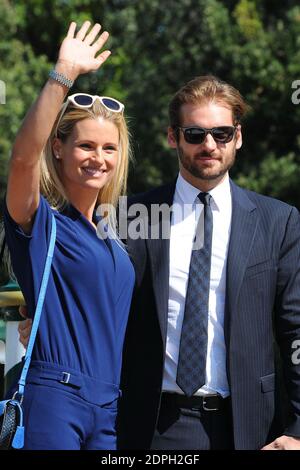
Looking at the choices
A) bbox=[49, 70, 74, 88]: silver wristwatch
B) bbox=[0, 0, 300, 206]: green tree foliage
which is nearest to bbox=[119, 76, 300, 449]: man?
bbox=[49, 70, 74, 88]: silver wristwatch

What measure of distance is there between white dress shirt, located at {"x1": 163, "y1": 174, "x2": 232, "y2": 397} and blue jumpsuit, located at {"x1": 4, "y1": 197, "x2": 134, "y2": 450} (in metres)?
0.38

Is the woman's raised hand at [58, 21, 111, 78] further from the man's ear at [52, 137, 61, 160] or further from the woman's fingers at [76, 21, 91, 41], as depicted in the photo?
the man's ear at [52, 137, 61, 160]

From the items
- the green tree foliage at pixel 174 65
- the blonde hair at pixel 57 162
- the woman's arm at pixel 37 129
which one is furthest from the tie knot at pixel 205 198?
the green tree foliage at pixel 174 65

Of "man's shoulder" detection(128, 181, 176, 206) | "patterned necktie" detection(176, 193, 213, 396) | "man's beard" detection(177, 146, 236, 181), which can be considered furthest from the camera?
"man's shoulder" detection(128, 181, 176, 206)

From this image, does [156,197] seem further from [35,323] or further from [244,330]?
[35,323]

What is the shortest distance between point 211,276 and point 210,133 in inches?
21.6

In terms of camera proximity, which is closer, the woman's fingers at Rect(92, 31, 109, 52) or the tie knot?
the woman's fingers at Rect(92, 31, 109, 52)

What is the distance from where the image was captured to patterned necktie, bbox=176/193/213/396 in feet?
10.4

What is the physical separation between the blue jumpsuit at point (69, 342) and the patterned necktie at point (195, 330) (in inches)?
13.3

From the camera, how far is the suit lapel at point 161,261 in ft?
10.6

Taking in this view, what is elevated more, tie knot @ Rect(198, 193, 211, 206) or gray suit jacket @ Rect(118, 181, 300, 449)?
A: tie knot @ Rect(198, 193, 211, 206)

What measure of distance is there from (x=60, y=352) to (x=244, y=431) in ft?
2.72

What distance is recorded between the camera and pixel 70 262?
2.82 meters

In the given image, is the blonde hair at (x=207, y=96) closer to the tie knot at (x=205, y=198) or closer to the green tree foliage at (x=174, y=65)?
the tie knot at (x=205, y=198)
